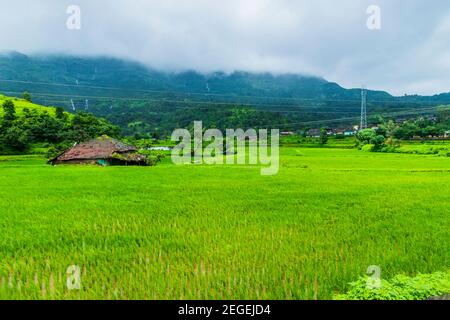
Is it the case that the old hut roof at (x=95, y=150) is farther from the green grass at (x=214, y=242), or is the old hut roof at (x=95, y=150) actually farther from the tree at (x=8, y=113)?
the green grass at (x=214, y=242)

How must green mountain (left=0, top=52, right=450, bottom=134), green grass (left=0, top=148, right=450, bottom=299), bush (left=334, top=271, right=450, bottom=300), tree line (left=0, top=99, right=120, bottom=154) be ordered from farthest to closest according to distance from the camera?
green mountain (left=0, top=52, right=450, bottom=134), tree line (left=0, top=99, right=120, bottom=154), green grass (left=0, top=148, right=450, bottom=299), bush (left=334, top=271, right=450, bottom=300)

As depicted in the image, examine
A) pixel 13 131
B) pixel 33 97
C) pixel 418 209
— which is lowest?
pixel 418 209

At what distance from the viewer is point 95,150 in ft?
77.6

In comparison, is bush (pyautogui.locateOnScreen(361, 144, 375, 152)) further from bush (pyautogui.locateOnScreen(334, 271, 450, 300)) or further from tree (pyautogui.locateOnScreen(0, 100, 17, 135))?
tree (pyautogui.locateOnScreen(0, 100, 17, 135))

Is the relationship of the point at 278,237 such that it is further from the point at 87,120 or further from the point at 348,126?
the point at 348,126

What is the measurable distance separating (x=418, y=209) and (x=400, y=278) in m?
4.74

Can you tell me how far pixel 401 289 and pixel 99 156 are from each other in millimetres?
22659

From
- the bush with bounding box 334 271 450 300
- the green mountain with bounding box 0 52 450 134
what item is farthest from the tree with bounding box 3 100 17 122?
the bush with bounding box 334 271 450 300

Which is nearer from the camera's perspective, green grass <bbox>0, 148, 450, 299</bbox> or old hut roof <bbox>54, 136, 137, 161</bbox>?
green grass <bbox>0, 148, 450, 299</bbox>

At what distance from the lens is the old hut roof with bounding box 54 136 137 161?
22.7 meters

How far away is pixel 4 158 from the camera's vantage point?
22703mm

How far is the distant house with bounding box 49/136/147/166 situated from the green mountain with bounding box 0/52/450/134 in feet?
66.8

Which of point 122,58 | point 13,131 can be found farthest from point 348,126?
point 122,58

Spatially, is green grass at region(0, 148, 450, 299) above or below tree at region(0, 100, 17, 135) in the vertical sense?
below
